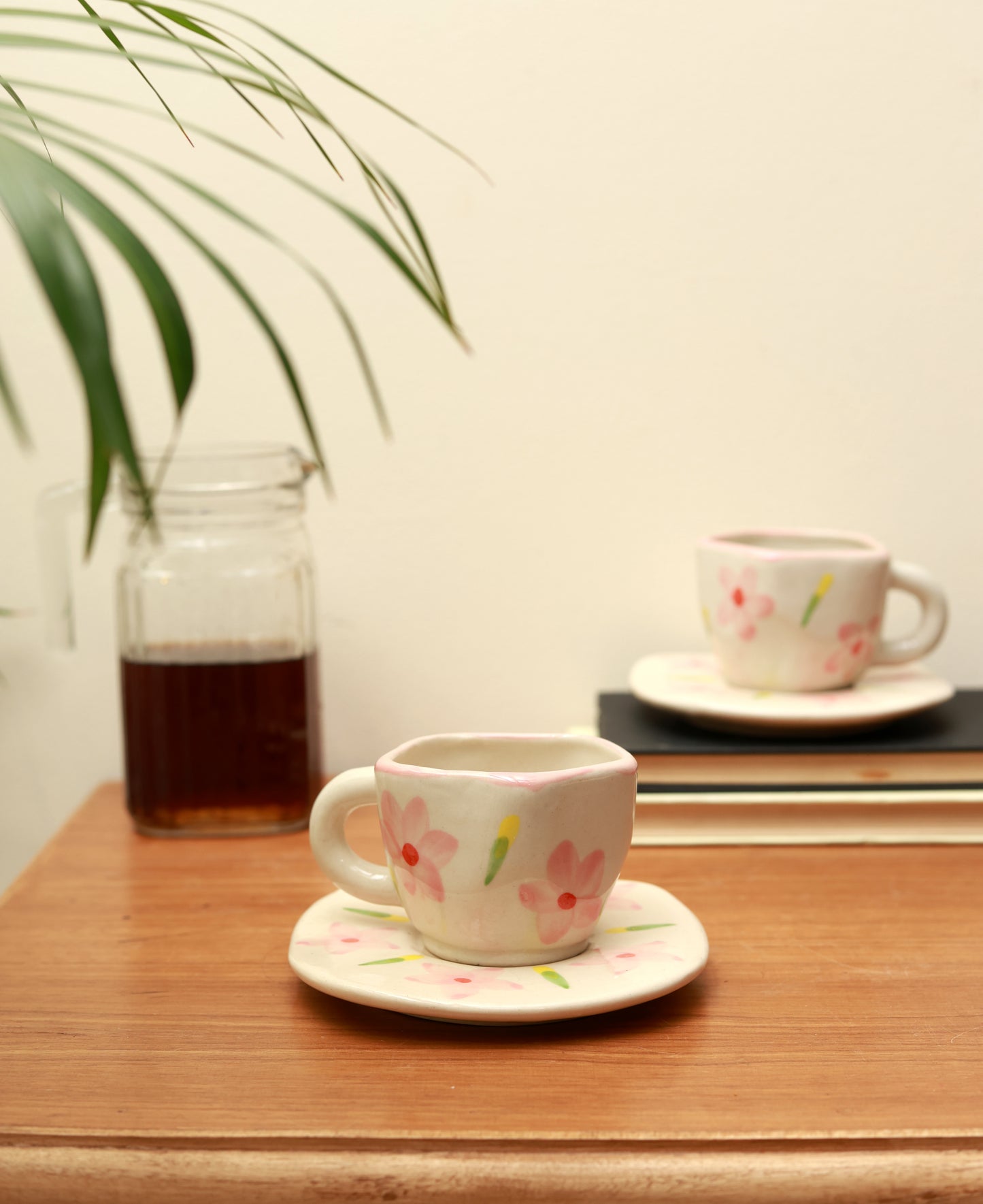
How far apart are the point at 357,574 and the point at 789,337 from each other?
0.35 m

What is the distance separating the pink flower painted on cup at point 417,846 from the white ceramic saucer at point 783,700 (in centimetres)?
27

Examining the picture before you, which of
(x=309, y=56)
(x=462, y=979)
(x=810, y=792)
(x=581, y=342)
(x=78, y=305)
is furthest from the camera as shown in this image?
(x=581, y=342)

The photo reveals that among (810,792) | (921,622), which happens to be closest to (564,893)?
(810,792)

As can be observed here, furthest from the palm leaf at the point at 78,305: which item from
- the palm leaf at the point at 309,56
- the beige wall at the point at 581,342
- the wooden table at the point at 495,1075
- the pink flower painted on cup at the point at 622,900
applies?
the beige wall at the point at 581,342

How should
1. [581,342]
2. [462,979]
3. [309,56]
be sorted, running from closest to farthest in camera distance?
[309,56] < [462,979] < [581,342]

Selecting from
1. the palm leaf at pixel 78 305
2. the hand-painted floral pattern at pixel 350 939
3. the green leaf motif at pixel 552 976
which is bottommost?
the hand-painted floral pattern at pixel 350 939

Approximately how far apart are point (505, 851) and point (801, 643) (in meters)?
0.32

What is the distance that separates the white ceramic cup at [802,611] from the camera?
27.0 inches

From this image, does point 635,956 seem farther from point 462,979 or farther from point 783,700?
point 783,700

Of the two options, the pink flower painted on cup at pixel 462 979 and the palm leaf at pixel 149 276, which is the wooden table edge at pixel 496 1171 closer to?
the pink flower painted on cup at pixel 462 979

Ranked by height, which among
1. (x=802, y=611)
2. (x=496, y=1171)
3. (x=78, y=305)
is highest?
(x=78, y=305)

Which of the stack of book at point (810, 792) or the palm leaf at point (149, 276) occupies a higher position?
the palm leaf at point (149, 276)

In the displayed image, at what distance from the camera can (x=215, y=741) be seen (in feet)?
2.33

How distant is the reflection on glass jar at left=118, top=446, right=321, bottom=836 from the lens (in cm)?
71
